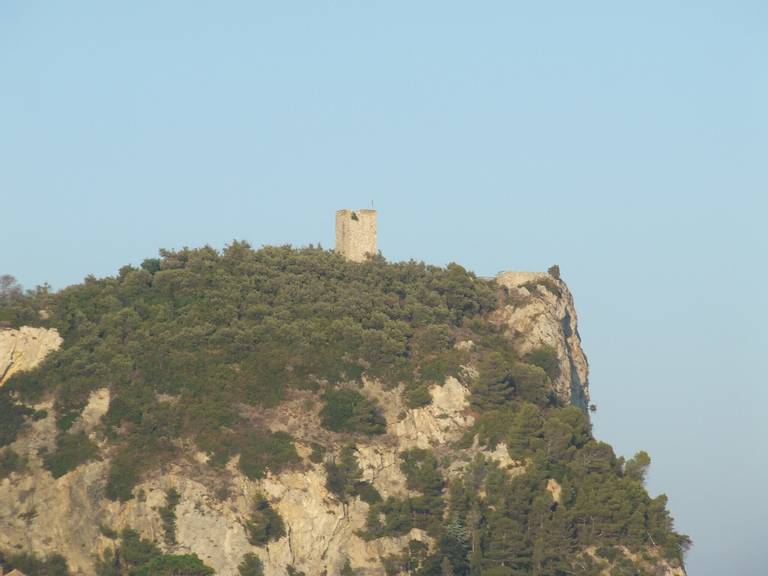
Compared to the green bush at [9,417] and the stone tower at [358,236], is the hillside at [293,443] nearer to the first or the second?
the green bush at [9,417]

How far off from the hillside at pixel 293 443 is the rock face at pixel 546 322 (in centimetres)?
28

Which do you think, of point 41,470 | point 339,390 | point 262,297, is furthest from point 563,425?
point 41,470

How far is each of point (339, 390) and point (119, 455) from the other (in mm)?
13519

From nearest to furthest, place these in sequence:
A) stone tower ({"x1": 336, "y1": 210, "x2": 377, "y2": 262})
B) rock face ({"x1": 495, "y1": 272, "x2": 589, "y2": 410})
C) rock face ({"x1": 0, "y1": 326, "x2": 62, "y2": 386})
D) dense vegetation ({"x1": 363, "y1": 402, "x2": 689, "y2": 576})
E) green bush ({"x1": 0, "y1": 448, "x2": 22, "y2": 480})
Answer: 1. dense vegetation ({"x1": 363, "y1": 402, "x2": 689, "y2": 576})
2. green bush ({"x1": 0, "y1": 448, "x2": 22, "y2": 480})
3. rock face ({"x1": 0, "y1": 326, "x2": 62, "y2": 386})
4. rock face ({"x1": 495, "y1": 272, "x2": 589, "y2": 410})
5. stone tower ({"x1": 336, "y1": 210, "x2": 377, "y2": 262})

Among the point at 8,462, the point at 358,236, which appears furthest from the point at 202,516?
the point at 358,236

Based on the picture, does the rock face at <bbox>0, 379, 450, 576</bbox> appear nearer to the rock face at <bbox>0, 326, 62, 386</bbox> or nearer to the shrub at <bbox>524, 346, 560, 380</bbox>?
the rock face at <bbox>0, 326, 62, 386</bbox>

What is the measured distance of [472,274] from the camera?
126062 mm

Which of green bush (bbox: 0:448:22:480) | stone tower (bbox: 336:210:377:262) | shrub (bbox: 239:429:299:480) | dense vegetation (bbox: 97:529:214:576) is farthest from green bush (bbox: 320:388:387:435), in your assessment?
stone tower (bbox: 336:210:377:262)

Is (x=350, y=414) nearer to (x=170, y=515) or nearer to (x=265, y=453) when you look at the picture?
(x=265, y=453)

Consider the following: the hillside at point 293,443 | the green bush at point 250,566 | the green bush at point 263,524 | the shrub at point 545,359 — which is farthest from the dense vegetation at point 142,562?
the shrub at point 545,359

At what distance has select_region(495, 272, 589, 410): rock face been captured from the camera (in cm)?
12012

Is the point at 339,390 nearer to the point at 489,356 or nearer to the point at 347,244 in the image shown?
the point at 489,356

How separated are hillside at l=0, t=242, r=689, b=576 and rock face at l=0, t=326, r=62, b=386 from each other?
11cm

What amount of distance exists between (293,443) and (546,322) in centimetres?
2207
